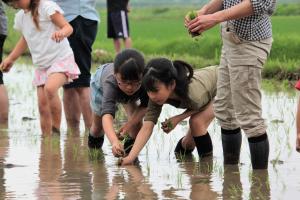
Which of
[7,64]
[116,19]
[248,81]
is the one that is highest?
[116,19]

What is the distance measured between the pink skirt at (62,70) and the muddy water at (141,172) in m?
0.48

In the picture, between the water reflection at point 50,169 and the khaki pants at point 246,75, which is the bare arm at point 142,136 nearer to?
the water reflection at point 50,169

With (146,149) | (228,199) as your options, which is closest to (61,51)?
(146,149)

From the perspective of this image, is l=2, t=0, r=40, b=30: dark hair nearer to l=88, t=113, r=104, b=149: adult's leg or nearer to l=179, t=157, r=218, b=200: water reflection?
l=88, t=113, r=104, b=149: adult's leg

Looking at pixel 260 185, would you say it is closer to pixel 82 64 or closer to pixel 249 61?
pixel 249 61

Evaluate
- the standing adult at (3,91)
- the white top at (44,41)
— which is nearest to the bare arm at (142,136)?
the white top at (44,41)

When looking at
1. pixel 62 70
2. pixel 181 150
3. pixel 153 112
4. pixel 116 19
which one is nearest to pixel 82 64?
pixel 62 70

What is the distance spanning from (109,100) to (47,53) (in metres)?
1.70

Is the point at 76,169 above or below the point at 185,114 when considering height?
below

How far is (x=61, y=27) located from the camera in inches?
317

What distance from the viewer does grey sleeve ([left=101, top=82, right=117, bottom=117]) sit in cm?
666

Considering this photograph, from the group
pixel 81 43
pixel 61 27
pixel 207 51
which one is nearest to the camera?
pixel 61 27

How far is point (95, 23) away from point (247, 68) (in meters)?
2.93

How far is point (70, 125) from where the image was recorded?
8922 mm
